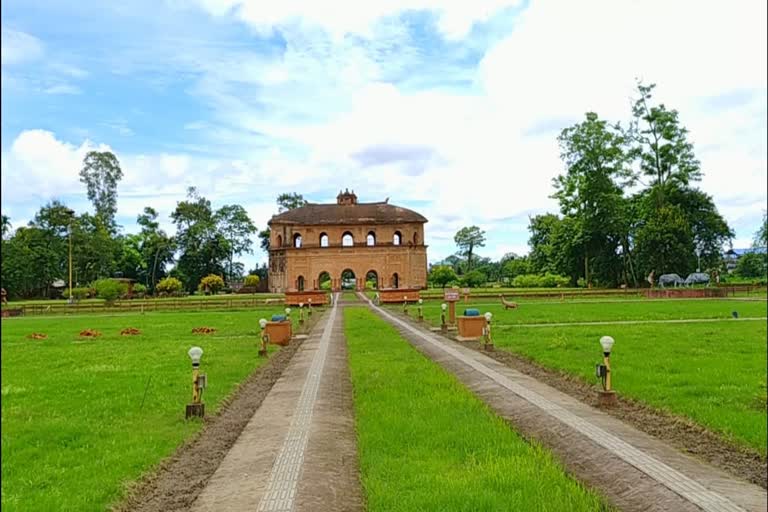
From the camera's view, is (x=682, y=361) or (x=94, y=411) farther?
(x=682, y=361)

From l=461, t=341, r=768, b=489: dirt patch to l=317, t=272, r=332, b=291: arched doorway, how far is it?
53.1 metres

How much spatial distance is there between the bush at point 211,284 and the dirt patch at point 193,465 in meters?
54.1

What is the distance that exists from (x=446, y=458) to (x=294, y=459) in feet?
4.74

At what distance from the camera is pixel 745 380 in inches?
392

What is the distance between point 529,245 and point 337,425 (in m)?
79.1

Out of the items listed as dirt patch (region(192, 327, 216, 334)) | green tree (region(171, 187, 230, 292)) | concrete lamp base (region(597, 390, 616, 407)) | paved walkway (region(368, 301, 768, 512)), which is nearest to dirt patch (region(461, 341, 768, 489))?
concrete lamp base (region(597, 390, 616, 407))

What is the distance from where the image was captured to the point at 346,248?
207ft

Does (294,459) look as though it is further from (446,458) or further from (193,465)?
(446,458)

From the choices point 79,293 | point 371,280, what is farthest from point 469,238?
point 79,293

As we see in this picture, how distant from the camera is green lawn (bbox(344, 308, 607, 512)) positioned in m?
4.84

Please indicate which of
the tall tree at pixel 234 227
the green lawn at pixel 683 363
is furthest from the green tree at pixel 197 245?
the green lawn at pixel 683 363

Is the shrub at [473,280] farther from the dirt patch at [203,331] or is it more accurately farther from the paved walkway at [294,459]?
the paved walkway at [294,459]

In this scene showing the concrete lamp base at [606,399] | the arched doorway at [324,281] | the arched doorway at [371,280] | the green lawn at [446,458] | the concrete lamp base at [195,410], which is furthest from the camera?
the arched doorway at [371,280]

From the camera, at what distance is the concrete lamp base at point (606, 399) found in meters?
8.91
